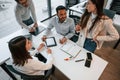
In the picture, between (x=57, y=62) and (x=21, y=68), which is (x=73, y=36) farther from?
(x=21, y=68)

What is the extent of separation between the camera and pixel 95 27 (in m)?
1.48

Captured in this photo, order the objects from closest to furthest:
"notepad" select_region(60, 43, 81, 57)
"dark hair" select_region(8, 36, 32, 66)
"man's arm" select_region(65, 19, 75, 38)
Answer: "dark hair" select_region(8, 36, 32, 66) → "notepad" select_region(60, 43, 81, 57) → "man's arm" select_region(65, 19, 75, 38)

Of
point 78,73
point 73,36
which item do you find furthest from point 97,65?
point 73,36

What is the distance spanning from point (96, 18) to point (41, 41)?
3.05ft

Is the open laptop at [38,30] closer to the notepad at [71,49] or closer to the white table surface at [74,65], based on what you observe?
the white table surface at [74,65]

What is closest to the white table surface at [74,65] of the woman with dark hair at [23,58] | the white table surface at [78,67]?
the white table surface at [78,67]

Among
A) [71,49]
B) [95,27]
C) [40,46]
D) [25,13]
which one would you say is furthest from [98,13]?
[25,13]

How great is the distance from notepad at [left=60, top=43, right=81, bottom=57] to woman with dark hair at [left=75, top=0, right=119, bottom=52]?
5.9 inches

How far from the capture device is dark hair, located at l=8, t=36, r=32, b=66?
3.46 feet

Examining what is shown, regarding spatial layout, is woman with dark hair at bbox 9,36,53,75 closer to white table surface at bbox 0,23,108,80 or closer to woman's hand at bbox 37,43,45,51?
white table surface at bbox 0,23,108,80

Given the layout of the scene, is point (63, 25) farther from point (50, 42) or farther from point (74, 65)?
point (74, 65)

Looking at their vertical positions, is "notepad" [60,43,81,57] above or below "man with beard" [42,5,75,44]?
below

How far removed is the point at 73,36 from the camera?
78.5 inches

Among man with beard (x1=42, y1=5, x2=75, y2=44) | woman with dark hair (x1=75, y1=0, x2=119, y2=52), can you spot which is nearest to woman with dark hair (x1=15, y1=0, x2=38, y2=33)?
man with beard (x1=42, y1=5, x2=75, y2=44)
